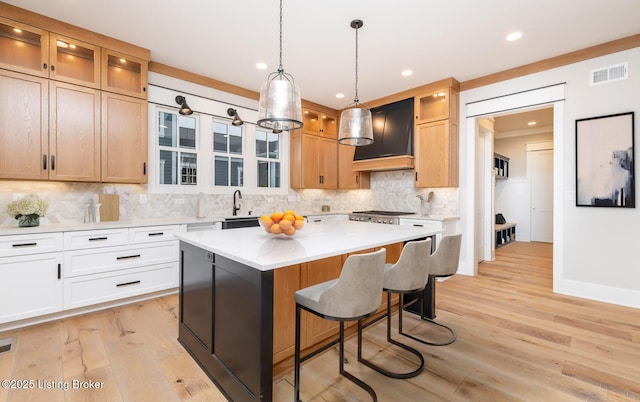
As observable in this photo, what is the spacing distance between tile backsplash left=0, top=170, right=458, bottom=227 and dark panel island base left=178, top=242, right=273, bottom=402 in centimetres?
185

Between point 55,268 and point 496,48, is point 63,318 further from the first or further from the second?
point 496,48

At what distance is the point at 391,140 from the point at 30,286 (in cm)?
482

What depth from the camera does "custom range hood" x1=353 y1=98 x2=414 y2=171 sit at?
187 inches

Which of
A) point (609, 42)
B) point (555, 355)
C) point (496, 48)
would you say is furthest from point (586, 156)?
point (555, 355)

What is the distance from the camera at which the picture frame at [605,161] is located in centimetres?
318

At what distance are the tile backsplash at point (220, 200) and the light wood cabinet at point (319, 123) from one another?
114cm

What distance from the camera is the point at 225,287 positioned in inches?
68.9

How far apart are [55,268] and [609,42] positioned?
6183mm


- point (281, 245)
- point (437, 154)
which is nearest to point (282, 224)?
point (281, 245)

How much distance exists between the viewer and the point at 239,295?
1.62 meters

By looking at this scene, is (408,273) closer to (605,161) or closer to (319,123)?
(605,161)

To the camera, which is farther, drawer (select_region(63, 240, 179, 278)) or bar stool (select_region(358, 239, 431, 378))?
drawer (select_region(63, 240, 179, 278))

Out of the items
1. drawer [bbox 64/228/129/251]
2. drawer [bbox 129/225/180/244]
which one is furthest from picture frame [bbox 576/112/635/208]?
drawer [bbox 64/228/129/251]

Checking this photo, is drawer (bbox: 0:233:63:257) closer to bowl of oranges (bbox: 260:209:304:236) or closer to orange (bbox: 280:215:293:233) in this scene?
bowl of oranges (bbox: 260:209:304:236)
